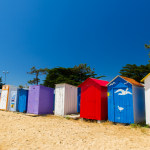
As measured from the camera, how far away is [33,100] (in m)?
12.6

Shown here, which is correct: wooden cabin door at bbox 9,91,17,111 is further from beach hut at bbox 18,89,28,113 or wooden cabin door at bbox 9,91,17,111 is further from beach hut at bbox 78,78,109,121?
beach hut at bbox 78,78,109,121

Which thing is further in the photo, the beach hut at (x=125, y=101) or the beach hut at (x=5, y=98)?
the beach hut at (x=5, y=98)

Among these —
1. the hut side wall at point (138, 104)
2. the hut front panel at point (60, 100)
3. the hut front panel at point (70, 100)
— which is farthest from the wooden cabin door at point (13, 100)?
the hut side wall at point (138, 104)

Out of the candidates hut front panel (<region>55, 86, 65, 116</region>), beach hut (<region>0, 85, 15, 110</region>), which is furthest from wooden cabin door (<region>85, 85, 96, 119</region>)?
beach hut (<region>0, 85, 15, 110</region>)

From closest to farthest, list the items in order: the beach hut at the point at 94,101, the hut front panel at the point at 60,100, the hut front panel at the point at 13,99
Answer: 1. the beach hut at the point at 94,101
2. the hut front panel at the point at 60,100
3. the hut front panel at the point at 13,99

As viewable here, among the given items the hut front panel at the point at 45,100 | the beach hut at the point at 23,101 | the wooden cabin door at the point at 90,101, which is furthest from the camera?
the beach hut at the point at 23,101

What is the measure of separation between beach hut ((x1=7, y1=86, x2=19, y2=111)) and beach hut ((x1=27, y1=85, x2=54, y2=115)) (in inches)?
94.6

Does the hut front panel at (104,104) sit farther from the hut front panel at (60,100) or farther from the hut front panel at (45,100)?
the hut front panel at (45,100)

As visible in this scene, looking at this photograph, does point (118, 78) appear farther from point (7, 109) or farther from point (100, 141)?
point (7, 109)

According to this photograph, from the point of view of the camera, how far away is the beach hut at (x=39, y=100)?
1221cm

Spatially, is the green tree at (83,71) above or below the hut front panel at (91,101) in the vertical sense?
above

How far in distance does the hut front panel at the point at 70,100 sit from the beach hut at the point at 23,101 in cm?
454

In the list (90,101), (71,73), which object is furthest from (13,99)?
(71,73)

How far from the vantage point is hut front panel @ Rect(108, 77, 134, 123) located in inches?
297
